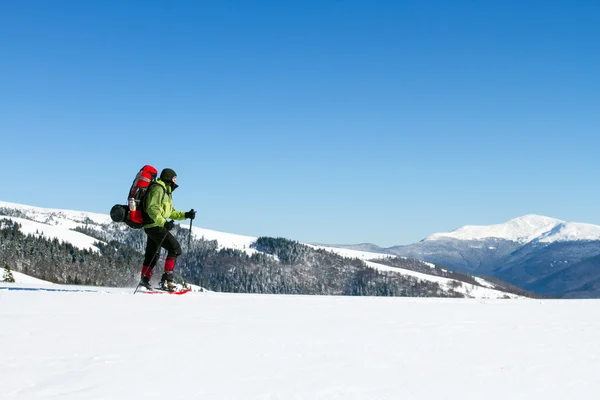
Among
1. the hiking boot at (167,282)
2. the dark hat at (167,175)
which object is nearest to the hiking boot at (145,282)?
the hiking boot at (167,282)

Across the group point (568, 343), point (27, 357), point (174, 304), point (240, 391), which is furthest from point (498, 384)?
point (174, 304)

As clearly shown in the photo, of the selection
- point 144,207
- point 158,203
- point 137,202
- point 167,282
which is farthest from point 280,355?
point 167,282

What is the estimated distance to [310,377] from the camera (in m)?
4.40

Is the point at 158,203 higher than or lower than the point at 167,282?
higher

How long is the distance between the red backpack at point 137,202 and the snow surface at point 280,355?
127 inches

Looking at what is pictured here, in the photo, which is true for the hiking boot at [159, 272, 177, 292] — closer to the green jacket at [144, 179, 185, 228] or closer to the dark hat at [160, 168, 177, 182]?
the green jacket at [144, 179, 185, 228]

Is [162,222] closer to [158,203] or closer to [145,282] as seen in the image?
[158,203]

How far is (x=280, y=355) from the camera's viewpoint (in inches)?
206

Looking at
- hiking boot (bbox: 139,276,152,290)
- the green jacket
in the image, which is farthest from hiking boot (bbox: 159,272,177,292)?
the green jacket

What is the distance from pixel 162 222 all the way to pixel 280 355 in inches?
299

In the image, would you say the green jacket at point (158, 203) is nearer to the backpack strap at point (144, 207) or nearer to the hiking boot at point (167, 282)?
the backpack strap at point (144, 207)

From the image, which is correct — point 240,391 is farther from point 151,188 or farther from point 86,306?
point 151,188

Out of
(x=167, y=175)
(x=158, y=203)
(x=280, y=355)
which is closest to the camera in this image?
(x=280, y=355)

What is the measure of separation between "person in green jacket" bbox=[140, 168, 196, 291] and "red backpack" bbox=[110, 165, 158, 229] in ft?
0.46
